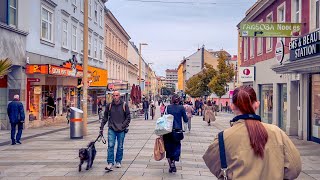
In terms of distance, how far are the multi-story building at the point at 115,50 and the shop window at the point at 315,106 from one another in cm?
2009

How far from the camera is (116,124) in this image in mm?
8523

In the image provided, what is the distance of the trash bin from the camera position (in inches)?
595

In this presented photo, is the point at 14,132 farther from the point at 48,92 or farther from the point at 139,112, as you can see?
the point at 139,112

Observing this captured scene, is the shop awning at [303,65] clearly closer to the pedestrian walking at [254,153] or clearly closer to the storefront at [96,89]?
the pedestrian walking at [254,153]

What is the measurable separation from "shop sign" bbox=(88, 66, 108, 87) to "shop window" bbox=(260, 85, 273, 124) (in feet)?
45.6

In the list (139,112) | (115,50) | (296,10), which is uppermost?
(115,50)

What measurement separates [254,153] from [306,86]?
14.1 metres

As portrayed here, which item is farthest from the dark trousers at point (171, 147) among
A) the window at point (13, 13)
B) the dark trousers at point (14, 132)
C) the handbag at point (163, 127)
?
the window at point (13, 13)

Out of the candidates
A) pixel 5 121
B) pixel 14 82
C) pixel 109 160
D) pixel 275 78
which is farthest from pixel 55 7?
pixel 109 160

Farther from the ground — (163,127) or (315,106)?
(315,106)

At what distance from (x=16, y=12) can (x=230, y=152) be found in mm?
17690

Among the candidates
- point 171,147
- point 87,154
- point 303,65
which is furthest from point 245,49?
point 87,154

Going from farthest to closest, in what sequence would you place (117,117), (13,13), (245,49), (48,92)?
(245,49), (48,92), (13,13), (117,117)

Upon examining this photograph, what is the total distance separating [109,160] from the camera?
842 cm
